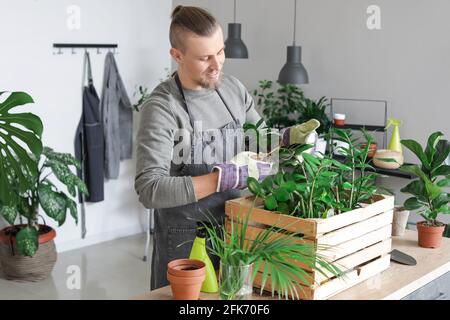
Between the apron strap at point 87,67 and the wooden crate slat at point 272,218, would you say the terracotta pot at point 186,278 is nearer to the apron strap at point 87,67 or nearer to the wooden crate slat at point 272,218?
the wooden crate slat at point 272,218

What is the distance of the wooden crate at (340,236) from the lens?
1637mm

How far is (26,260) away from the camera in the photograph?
4.19m

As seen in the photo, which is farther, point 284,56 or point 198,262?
point 284,56

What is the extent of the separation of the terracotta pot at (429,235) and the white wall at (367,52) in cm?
194

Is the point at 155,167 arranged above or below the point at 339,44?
below

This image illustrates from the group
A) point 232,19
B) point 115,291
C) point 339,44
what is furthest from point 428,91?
point 115,291

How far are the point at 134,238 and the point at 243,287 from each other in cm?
389

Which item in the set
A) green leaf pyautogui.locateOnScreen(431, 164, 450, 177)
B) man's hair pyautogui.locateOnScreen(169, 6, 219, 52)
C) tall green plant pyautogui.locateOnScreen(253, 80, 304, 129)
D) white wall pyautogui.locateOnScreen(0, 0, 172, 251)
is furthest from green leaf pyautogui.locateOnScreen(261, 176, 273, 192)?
white wall pyautogui.locateOnScreen(0, 0, 172, 251)

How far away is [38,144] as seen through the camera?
9.35 feet

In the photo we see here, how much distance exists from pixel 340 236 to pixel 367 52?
2.84 metres

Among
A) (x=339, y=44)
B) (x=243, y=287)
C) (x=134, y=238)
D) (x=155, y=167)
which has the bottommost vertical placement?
(x=134, y=238)

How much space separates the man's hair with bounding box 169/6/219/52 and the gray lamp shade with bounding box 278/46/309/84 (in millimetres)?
2328
